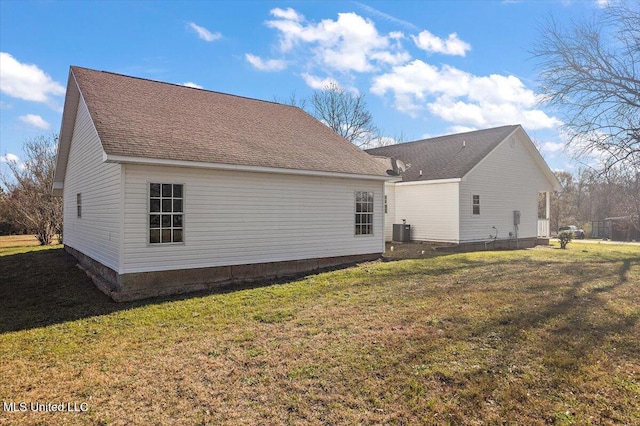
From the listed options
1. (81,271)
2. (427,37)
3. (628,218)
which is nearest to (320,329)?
(81,271)

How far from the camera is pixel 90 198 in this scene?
11.6 metres

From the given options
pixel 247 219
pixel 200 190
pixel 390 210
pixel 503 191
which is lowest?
pixel 247 219

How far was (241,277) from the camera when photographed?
993 cm

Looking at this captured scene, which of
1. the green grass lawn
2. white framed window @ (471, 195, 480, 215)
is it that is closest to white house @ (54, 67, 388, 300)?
the green grass lawn

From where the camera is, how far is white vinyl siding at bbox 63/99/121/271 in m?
8.98

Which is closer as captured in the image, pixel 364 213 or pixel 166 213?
pixel 166 213

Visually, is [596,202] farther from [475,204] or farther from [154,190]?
[154,190]

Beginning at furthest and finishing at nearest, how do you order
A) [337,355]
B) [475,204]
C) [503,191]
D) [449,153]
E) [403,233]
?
1. [449,153]
2. [503,191]
3. [403,233]
4. [475,204]
5. [337,355]

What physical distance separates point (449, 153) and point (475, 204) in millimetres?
3261

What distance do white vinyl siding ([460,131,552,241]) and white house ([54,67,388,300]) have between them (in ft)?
19.5

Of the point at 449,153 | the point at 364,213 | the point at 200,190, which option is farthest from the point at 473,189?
the point at 200,190

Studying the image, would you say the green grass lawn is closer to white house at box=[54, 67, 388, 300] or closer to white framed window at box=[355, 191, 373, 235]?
white house at box=[54, 67, 388, 300]

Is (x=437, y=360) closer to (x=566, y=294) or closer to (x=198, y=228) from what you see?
(x=566, y=294)

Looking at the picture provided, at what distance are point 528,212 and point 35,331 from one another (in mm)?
20333
